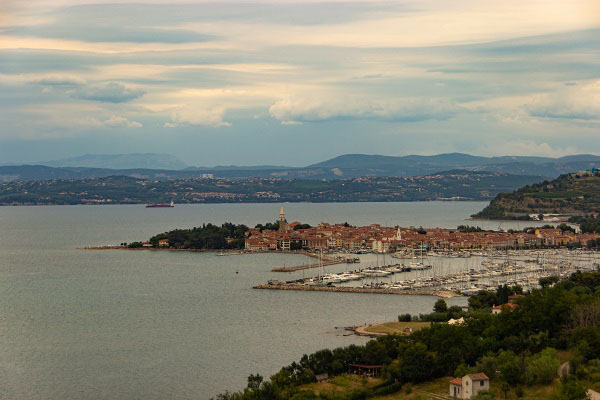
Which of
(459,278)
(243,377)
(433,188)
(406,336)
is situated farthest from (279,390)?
(433,188)

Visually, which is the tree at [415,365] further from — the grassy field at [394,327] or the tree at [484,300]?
the tree at [484,300]

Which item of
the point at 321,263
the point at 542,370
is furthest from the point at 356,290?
the point at 542,370

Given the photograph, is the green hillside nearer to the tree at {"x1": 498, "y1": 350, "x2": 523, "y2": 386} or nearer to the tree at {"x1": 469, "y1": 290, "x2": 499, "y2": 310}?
the tree at {"x1": 469, "y1": 290, "x2": 499, "y2": 310}

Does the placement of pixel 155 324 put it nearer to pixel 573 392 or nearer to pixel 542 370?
pixel 542 370

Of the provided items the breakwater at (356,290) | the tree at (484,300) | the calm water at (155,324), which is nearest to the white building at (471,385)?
the calm water at (155,324)

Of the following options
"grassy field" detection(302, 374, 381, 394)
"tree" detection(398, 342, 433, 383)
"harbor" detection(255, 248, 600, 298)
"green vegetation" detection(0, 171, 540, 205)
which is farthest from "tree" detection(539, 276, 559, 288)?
"green vegetation" detection(0, 171, 540, 205)
